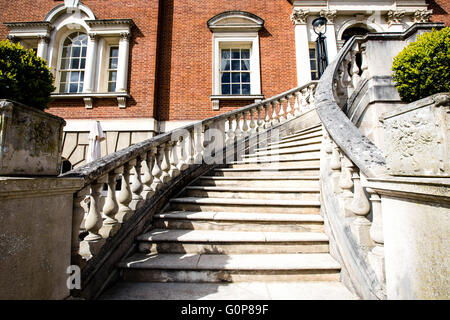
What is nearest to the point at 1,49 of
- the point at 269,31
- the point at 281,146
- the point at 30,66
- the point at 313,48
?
the point at 30,66

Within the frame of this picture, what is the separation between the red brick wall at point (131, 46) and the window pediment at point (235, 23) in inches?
86.6

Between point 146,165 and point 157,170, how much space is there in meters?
0.26

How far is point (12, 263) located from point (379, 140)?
15.2 ft

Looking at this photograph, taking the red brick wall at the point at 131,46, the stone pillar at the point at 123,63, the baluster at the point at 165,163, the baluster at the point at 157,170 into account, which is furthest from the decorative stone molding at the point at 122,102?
the baluster at the point at 157,170

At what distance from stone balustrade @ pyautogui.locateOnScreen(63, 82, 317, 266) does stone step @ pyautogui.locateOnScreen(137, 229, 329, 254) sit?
521 millimetres

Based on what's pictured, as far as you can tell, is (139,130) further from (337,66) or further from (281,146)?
(337,66)

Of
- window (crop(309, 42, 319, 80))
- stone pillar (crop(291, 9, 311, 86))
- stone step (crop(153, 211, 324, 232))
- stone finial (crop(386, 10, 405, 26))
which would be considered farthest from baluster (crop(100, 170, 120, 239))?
stone finial (crop(386, 10, 405, 26))

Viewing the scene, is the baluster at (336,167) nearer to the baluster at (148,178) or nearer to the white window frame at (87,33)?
the baluster at (148,178)

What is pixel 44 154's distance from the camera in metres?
1.52

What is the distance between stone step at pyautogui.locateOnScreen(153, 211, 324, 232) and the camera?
9.29 ft

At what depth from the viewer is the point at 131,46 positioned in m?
7.67

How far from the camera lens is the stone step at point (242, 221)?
283cm

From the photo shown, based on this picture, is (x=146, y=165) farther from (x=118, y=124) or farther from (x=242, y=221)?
(x=118, y=124)

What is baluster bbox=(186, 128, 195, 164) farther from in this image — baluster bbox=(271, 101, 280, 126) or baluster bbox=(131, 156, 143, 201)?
baluster bbox=(271, 101, 280, 126)
